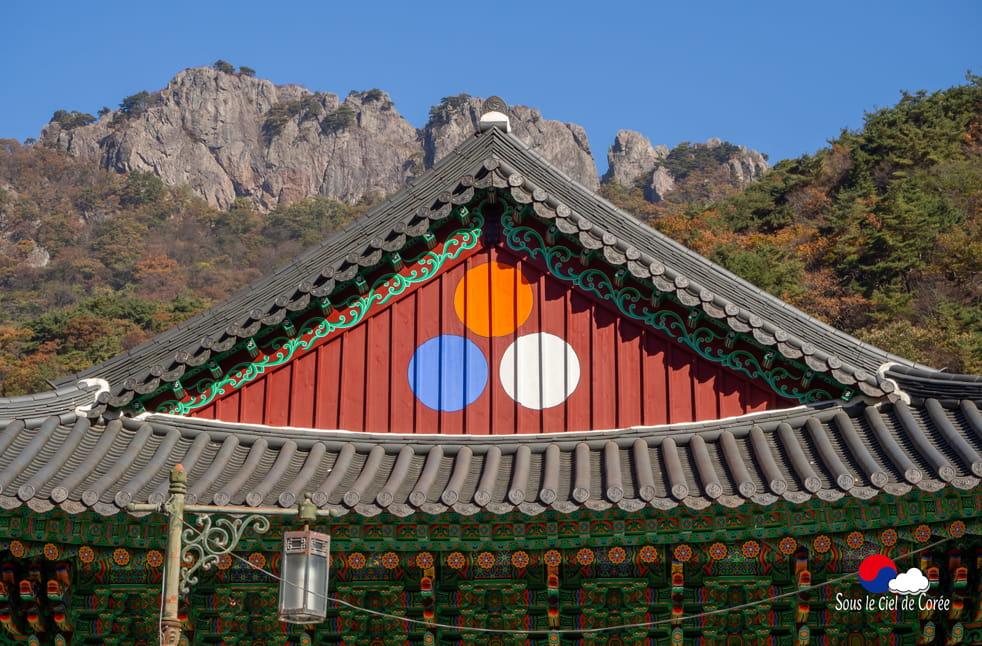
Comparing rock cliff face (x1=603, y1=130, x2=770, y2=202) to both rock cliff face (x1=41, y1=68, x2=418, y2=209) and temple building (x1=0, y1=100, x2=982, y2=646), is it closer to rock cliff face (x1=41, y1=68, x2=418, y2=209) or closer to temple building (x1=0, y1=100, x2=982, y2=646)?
rock cliff face (x1=41, y1=68, x2=418, y2=209)

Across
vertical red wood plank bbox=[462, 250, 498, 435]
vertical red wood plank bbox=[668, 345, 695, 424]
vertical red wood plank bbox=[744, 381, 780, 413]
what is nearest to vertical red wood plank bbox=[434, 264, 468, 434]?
vertical red wood plank bbox=[462, 250, 498, 435]

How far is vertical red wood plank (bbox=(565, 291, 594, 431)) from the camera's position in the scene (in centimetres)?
902

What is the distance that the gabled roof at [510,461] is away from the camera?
23.3 ft

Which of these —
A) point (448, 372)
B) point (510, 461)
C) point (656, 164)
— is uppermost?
point (656, 164)

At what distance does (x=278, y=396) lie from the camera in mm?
9195

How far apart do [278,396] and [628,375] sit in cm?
301

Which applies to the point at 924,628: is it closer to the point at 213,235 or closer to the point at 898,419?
the point at 898,419

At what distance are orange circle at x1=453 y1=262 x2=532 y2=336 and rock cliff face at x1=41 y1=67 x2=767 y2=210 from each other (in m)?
101

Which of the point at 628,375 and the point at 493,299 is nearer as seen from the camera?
the point at 628,375

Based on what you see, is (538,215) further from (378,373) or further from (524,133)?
(524,133)

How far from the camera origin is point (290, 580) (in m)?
6.02

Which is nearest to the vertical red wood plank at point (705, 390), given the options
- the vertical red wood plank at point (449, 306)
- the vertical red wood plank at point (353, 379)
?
the vertical red wood plank at point (449, 306)

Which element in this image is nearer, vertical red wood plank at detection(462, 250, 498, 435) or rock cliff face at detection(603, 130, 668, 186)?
vertical red wood plank at detection(462, 250, 498, 435)

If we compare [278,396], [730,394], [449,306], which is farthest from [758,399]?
[278,396]
